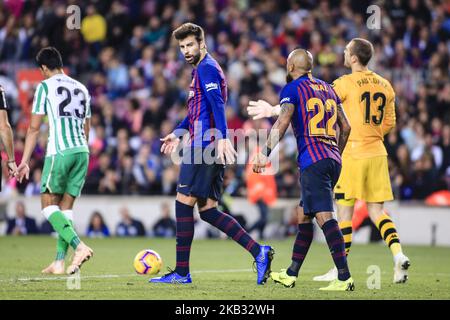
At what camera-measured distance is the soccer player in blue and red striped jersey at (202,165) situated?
9.66 metres

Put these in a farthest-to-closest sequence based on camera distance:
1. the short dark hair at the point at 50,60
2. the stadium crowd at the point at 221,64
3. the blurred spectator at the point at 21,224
→ the stadium crowd at the point at 221,64
the blurred spectator at the point at 21,224
the short dark hair at the point at 50,60

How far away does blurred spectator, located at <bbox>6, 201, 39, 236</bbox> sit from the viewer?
19.9m

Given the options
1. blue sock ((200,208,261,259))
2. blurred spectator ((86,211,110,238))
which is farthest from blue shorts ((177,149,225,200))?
blurred spectator ((86,211,110,238))

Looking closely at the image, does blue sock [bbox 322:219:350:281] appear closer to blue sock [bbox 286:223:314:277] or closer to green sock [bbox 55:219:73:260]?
blue sock [bbox 286:223:314:277]

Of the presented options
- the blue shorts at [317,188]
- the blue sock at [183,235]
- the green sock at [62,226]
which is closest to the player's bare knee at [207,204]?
the blue sock at [183,235]

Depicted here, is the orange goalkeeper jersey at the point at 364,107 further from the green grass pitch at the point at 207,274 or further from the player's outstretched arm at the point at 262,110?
the player's outstretched arm at the point at 262,110

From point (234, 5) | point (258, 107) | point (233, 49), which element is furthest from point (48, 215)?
point (234, 5)

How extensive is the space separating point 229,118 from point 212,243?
3.87 m

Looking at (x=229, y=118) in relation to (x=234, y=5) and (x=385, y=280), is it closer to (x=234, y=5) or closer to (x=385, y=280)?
(x=234, y=5)

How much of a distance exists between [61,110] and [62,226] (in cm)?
134

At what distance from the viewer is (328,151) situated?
934 centimetres

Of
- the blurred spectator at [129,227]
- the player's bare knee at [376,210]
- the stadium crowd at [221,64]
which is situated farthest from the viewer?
the stadium crowd at [221,64]

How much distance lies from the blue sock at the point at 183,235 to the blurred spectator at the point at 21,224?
10658 millimetres

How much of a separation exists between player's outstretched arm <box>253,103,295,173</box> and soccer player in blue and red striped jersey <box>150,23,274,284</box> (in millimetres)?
605
